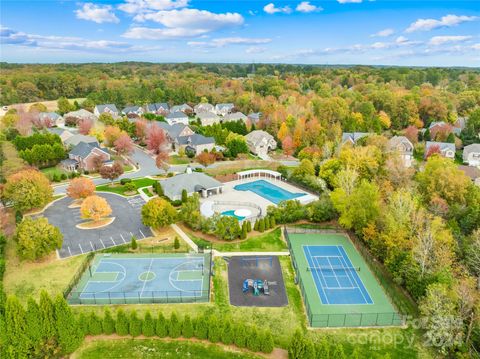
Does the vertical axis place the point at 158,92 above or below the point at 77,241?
above

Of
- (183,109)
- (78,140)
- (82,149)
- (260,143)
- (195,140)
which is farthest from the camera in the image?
(183,109)

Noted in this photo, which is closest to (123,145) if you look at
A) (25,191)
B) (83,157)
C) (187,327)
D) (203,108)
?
(83,157)

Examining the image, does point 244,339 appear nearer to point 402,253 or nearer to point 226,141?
point 402,253

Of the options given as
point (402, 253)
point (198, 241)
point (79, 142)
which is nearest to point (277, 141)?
point (79, 142)

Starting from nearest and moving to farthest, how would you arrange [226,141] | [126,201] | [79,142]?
[126,201]
[79,142]
[226,141]

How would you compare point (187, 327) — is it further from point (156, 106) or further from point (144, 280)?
point (156, 106)

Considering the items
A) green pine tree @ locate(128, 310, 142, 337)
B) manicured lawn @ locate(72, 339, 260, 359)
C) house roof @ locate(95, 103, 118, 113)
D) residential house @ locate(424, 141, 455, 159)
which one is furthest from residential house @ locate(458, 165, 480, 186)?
house roof @ locate(95, 103, 118, 113)

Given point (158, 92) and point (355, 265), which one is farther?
point (158, 92)
